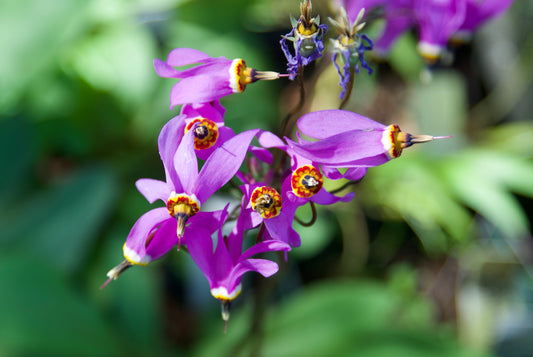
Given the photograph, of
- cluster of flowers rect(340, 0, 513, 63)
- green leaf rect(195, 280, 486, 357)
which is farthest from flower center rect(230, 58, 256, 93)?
green leaf rect(195, 280, 486, 357)

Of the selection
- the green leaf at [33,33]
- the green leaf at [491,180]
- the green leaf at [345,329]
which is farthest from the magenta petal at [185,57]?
the green leaf at [491,180]

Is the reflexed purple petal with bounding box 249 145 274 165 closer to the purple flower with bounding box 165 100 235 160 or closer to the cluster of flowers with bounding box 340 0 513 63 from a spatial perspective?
the purple flower with bounding box 165 100 235 160

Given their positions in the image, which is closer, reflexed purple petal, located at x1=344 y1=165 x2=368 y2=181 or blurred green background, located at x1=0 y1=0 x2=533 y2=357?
reflexed purple petal, located at x1=344 y1=165 x2=368 y2=181

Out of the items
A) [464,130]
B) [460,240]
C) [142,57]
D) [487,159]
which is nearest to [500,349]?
[460,240]

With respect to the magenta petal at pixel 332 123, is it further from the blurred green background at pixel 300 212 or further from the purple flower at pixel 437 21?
the blurred green background at pixel 300 212

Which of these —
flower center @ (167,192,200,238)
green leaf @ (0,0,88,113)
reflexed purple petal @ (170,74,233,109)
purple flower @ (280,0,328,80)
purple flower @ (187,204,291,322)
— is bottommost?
green leaf @ (0,0,88,113)

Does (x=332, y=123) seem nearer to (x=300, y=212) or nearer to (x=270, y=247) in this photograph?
(x=270, y=247)

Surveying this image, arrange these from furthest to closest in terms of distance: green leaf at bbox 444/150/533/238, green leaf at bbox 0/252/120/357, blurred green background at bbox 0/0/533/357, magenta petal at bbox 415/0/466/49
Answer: green leaf at bbox 444/150/533/238
blurred green background at bbox 0/0/533/357
green leaf at bbox 0/252/120/357
magenta petal at bbox 415/0/466/49
